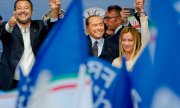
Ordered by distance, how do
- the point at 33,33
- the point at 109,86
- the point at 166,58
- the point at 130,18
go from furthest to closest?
1. the point at 130,18
2. the point at 33,33
3. the point at 109,86
4. the point at 166,58

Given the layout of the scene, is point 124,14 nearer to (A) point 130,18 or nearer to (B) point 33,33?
(A) point 130,18

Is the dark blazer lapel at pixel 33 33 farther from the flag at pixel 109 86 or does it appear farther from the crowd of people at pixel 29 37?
the flag at pixel 109 86

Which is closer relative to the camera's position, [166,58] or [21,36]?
[166,58]

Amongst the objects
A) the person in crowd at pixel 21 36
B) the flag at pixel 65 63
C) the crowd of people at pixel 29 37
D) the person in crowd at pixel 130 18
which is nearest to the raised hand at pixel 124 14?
the person in crowd at pixel 130 18

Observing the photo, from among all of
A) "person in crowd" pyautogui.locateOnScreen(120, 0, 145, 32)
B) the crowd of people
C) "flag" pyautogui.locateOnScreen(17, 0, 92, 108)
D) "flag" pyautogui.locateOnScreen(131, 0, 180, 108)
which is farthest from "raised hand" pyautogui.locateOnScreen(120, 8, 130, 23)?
"flag" pyautogui.locateOnScreen(131, 0, 180, 108)

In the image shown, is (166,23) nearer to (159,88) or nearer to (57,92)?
(159,88)

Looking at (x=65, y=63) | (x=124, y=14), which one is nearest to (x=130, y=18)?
(x=124, y=14)

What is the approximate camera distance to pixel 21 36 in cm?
468

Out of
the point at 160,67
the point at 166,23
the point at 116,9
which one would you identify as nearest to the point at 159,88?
the point at 160,67

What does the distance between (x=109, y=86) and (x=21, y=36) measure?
227 cm

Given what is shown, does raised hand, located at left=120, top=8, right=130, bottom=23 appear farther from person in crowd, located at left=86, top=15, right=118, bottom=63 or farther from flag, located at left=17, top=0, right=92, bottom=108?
flag, located at left=17, top=0, right=92, bottom=108

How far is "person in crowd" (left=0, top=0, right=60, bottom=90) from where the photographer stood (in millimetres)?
4602

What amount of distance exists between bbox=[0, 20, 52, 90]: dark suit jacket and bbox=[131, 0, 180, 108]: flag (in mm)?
2684

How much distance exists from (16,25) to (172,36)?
9.30 ft
